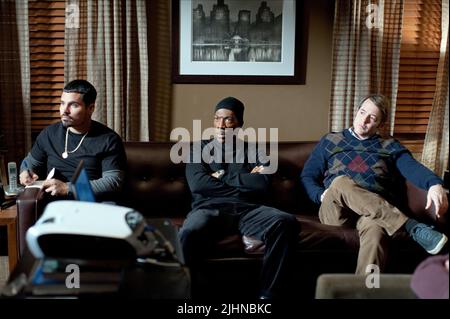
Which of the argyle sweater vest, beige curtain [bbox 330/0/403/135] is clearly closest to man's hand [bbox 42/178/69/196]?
the argyle sweater vest

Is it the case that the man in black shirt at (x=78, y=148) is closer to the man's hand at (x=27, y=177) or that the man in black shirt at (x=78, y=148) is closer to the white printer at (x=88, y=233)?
the man's hand at (x=27, y=177)

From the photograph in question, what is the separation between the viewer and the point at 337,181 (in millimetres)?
2703

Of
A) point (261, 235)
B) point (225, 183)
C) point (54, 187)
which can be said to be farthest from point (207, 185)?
point (54, 187)

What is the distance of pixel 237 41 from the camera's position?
343cm

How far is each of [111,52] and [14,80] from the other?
1.82 ft

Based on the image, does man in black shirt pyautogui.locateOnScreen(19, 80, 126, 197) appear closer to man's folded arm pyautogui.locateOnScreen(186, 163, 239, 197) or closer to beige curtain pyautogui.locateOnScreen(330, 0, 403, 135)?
man's folded arm pyautogui.locateOnScreen(186, 163, 239, 197)

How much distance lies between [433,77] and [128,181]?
2.00 meters

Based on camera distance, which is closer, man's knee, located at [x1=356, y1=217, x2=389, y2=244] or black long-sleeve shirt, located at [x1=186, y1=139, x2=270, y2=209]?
man's knee, located at [x1=356, y1=217, x2=389, y2=244]

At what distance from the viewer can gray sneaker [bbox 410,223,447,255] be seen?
250cm

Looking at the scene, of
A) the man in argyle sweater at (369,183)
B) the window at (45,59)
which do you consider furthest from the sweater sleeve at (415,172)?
the window at (45,59)

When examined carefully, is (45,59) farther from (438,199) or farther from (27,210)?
(438,199)

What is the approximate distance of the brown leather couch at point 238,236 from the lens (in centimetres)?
258
